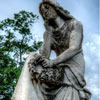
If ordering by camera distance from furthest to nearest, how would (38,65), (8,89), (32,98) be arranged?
(8,89) < (38,65) < (32,98)

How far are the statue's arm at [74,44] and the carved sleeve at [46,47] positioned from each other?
0.50 meters

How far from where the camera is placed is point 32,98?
177 inches

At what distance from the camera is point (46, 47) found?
18.3 ft

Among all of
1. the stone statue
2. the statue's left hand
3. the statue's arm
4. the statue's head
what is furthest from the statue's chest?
the statue's left hand

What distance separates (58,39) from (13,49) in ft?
50.6

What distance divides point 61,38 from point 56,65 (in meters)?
0.80

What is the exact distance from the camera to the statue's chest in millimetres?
5535

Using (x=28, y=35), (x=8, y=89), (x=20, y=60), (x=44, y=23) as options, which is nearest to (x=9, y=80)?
(x=8, y=89)

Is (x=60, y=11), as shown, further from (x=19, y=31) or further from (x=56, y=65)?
(x=19, y=31)

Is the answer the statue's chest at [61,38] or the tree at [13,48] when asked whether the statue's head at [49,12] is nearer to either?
the statue's chest at [61,38]

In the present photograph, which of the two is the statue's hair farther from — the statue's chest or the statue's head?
the statue's chest

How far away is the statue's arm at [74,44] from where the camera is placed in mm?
5094

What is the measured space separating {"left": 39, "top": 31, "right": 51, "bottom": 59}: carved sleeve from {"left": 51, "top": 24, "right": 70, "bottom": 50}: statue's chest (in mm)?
99

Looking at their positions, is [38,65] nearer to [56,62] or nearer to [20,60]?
[56,62]
